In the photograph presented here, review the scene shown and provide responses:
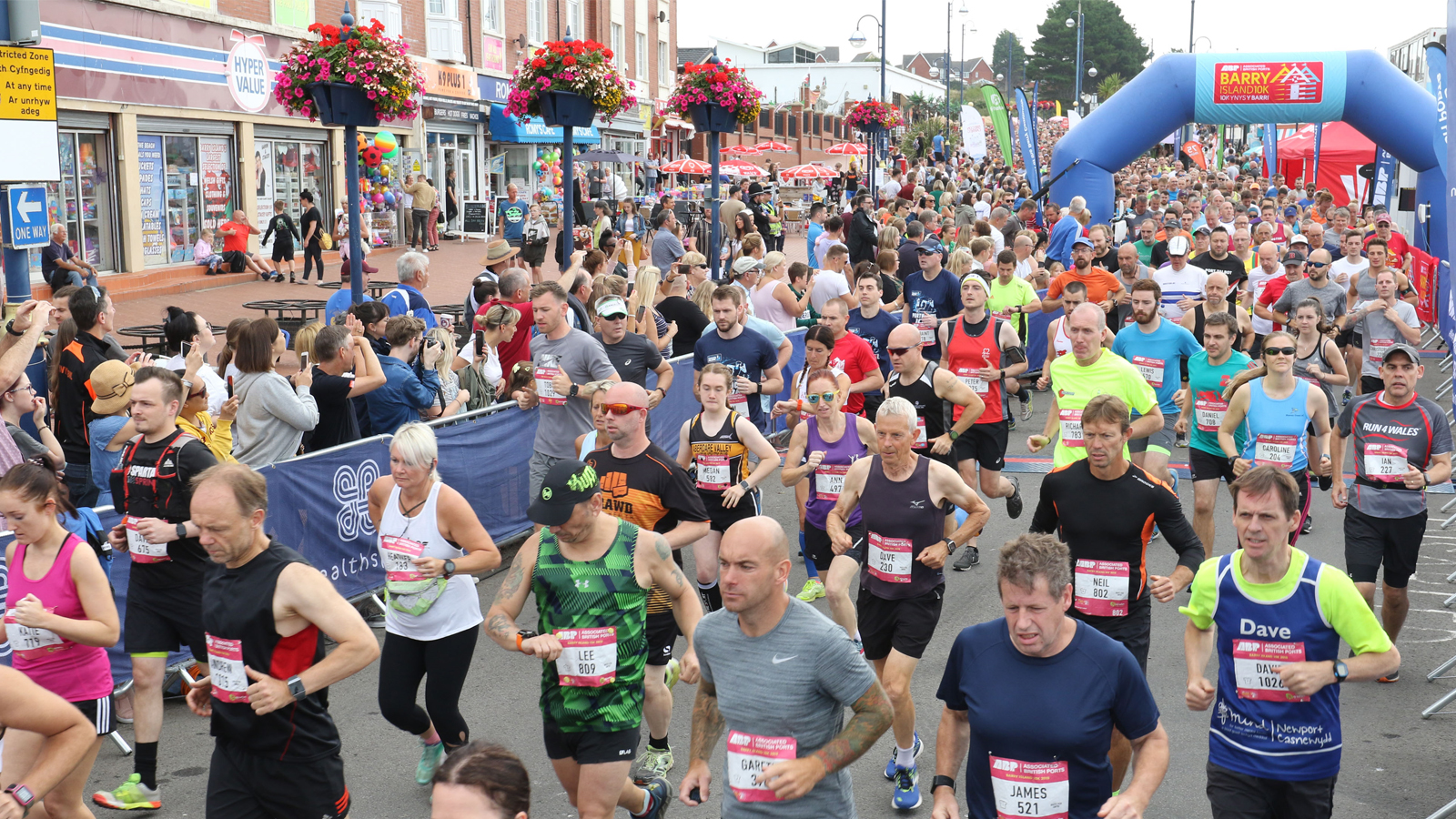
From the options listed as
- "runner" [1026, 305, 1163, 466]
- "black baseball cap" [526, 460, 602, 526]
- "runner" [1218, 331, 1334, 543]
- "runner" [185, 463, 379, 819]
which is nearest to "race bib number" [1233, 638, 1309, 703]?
"black baseball cap" [526, 460, 602, 526]

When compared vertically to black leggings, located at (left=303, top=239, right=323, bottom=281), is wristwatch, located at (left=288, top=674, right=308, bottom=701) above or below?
below

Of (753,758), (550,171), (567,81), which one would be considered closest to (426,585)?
(753,758)

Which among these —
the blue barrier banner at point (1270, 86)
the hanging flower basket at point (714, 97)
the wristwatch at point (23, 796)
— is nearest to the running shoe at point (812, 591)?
the wristwatch at point (23, 796)

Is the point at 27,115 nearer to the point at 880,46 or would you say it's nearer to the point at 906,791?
the point at 906,791

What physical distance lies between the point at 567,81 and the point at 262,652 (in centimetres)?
984

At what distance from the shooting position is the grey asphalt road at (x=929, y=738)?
5766 mm

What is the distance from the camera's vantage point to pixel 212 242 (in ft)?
77.1

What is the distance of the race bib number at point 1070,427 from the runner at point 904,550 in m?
2.19

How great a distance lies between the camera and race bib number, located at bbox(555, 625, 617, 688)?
182 inches

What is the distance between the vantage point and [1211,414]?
8.70 meters

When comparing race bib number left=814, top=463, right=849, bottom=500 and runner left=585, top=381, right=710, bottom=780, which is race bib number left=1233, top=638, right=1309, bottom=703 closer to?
runner left=585, top=381, right=710, bottom=780

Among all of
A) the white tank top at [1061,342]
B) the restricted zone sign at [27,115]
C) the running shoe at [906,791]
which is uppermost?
the restricted zone sign at [27,115]

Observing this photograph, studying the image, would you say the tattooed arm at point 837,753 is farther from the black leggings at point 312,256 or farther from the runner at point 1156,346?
the black leggings at point 312,256

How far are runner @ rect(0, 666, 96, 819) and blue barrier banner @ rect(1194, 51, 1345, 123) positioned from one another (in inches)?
813
